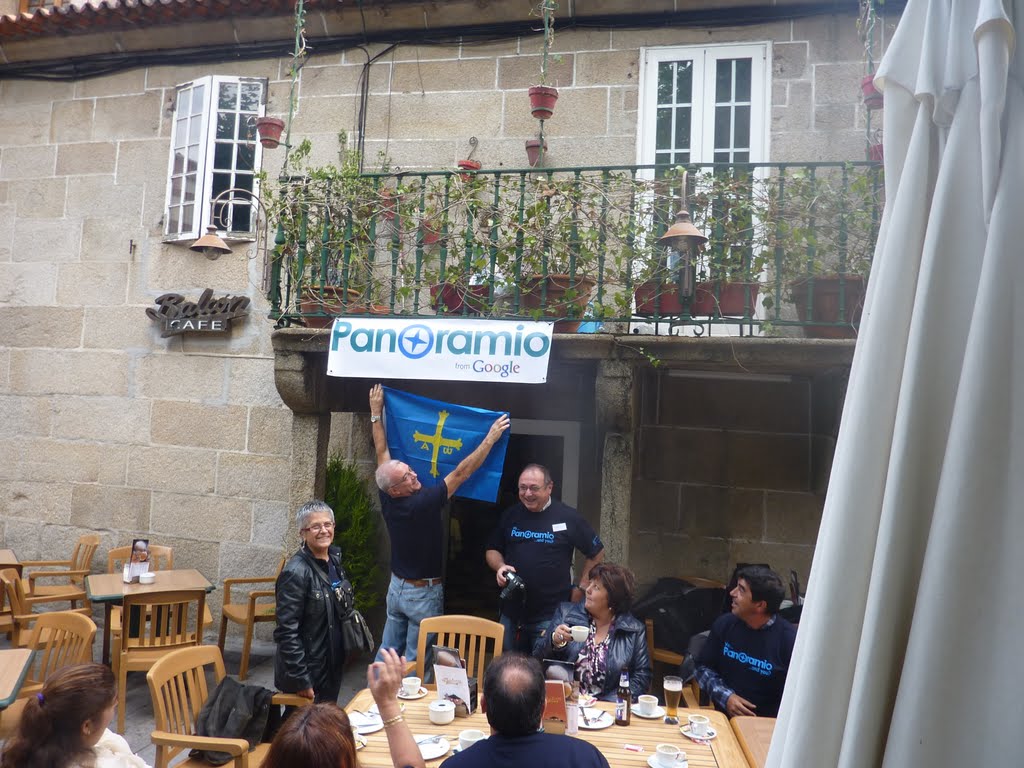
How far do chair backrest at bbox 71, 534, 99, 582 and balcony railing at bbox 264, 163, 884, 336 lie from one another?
13.0 feet

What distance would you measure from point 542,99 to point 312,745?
5.73 metres

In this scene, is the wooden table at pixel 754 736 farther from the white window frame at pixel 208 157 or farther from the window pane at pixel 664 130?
the white window frame at pixel 208 157

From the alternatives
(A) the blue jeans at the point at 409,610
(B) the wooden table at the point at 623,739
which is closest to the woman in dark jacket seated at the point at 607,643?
(B) the wooden table at the point at 623,739

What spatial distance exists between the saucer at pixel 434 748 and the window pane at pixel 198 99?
7548 mm

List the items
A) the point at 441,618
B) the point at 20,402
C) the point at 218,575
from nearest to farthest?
the point at 441,618, the point at 218,575, the point at 20,402

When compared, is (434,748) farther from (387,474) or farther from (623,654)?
(387,474)

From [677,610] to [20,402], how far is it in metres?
8.02

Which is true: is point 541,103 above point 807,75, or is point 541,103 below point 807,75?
below

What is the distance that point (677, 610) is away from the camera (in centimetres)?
610

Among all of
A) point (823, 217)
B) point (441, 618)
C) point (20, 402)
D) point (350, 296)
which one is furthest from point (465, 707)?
point (20, 402)

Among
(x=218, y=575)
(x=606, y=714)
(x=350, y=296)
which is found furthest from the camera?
(x=218, y=575)

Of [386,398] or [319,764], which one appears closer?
[319,764]

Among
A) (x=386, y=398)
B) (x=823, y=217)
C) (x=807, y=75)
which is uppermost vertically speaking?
(x=807, y=75)

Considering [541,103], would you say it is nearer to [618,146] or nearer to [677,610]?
[618,146]
